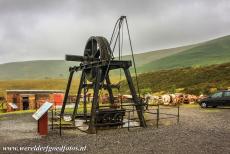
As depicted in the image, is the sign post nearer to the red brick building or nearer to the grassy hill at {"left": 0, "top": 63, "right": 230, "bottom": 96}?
the red brick building

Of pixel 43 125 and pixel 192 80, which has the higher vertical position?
pixel 192 80

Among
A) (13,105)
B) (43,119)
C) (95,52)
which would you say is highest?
(95,52)

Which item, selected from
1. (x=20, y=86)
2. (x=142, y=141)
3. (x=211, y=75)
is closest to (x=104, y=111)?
(x=142, y=141)

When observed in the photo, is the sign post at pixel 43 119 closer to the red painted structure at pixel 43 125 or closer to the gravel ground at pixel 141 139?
the red painted structure at pixel 43 125

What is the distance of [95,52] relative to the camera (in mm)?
18922

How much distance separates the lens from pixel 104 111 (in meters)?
16.4

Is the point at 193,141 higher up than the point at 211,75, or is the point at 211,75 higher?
the point at 211,75

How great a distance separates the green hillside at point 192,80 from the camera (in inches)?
1719

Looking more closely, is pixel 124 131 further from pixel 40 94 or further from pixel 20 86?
pixel 20 86

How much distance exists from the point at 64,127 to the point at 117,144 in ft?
16.9

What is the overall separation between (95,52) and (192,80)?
37977mm

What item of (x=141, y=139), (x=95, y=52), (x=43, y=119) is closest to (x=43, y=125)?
(x=43, y=119)

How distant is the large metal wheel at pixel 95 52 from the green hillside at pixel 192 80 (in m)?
24.7

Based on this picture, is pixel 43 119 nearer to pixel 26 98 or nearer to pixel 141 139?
pixel 141 139
